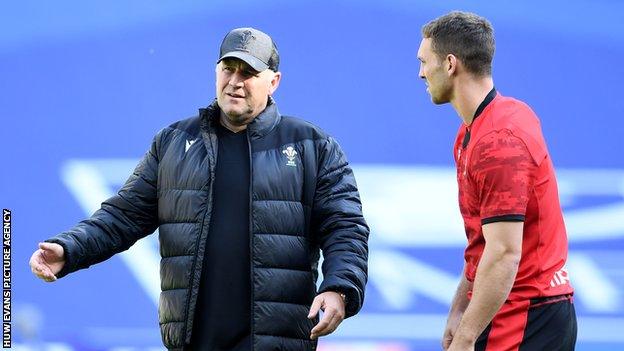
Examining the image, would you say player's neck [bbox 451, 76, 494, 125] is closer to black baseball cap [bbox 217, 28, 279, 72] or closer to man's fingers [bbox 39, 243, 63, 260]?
black baseball cap [bbox 217, 28, 279, 72]

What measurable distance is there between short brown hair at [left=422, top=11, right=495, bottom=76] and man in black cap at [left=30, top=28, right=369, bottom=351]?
0.53m

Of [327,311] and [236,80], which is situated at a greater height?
[236,80]

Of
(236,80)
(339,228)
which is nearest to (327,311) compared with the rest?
(339,228)

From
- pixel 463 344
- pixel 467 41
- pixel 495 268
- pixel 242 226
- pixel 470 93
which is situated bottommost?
pixel 463 344

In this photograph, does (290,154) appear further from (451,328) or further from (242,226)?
(451,328)

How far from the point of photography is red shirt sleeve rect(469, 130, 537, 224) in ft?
9.28

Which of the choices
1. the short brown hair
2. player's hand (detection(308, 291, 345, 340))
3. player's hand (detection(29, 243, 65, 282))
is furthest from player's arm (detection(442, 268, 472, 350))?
player's hand (detection(29, 243, 65, 282))

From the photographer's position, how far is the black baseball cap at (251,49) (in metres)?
3.42

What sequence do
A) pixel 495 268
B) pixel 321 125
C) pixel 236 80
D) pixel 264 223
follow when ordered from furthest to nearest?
1. pixel 321 125
2. pixel 236 80
3. pixel 264 223
4. pixel 495 268

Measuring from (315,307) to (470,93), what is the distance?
26.5 inches

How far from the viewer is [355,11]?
202 inches

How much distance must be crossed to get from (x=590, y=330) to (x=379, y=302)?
0.86 meters

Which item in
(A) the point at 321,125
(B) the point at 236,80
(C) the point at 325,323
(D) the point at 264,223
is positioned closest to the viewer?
(C) the point at 325,323

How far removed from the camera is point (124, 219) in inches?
137
